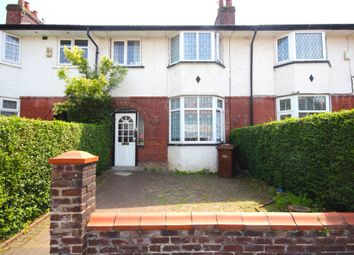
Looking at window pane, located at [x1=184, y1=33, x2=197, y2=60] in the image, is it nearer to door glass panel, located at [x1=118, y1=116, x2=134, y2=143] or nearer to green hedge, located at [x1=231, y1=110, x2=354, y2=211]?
door glass panel, located at [x1=118, y1=116, x2=134, y2=143]

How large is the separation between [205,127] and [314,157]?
18.9 feet

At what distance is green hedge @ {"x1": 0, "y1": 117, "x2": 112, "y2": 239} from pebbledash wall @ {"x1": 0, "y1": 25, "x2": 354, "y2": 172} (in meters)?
5.32

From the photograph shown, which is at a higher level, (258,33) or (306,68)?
(258,33)

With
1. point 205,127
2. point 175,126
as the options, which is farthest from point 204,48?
point 175,126

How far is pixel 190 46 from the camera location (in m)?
11.3

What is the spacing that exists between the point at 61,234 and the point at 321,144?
4.94 meters

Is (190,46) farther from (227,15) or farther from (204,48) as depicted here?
(227,15)

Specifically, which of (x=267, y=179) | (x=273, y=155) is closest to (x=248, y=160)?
(x=267, y=179)

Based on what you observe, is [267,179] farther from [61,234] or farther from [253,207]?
[61,234]

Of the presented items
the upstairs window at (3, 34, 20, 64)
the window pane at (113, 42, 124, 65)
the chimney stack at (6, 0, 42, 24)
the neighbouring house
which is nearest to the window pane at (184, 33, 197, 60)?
the neighbouring house

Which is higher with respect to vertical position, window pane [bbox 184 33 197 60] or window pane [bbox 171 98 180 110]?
window pane [bbox 184 33 197 60]

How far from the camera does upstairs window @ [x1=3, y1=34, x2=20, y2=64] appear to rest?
1147 centimetres

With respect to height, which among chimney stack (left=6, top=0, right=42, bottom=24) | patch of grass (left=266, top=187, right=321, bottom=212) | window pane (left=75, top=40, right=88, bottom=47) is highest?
chimney stack (left=6, top=0, right=42, bottom=24)

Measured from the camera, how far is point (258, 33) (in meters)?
11.8
